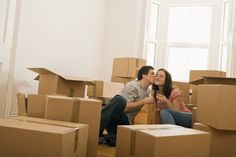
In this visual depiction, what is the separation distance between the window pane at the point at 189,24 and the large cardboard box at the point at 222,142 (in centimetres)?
301

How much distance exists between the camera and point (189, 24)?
4703 millimetres

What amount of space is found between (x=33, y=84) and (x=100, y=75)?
1.77 metres

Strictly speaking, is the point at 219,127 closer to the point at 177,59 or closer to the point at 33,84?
the point at 33,84

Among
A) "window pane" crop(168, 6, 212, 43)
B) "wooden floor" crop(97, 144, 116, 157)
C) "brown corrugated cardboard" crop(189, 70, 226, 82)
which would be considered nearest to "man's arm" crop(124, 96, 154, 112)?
"wooden floor" crop(97, 144, 116, 157)

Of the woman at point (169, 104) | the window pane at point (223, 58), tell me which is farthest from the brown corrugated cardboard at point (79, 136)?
the window pane at point (223, 58)

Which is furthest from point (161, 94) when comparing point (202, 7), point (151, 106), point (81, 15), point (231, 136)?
point (202, 7)

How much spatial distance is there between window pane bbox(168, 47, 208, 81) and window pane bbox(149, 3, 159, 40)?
382mm

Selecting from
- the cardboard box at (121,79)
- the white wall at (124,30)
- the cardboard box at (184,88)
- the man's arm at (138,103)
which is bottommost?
the man's arm at (138,103)

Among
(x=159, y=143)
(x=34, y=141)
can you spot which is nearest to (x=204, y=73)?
(x=159, y=143)

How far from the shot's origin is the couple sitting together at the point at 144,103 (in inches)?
101

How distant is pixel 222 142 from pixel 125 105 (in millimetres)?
1009

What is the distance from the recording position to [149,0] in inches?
184

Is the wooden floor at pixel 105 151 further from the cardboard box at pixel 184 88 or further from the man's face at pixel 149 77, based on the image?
the cardboard box at pixel 184 88

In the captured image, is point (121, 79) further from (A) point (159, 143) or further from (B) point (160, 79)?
(A) point (159, 143)
